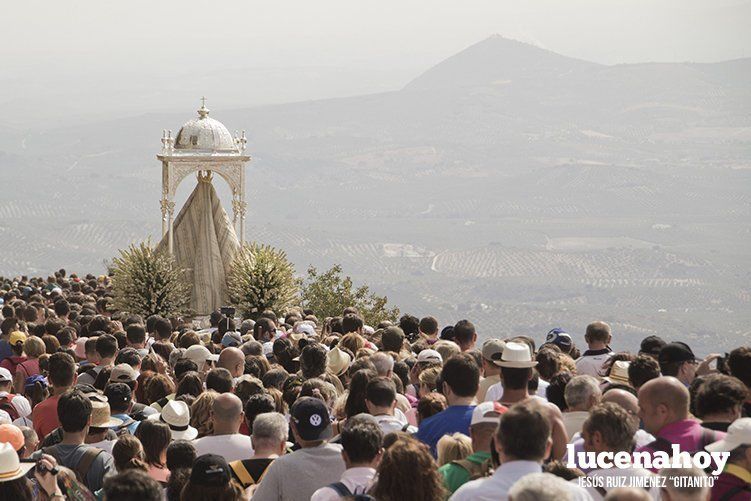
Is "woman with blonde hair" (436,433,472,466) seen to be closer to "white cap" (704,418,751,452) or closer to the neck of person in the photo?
"white cap" (704,418,751,452)

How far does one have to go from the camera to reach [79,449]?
352 inches

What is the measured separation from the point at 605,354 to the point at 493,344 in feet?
7.01

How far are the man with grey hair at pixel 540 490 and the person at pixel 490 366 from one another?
199 inches

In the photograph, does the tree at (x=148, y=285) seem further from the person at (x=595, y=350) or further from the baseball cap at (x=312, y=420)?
the baseball cap at (x=312, y=420)

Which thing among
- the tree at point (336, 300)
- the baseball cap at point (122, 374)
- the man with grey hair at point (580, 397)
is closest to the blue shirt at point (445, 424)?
the man with grey hair at point (580, 397)

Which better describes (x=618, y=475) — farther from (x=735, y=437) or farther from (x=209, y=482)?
(x=209, y=482)

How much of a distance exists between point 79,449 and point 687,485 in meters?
4.38

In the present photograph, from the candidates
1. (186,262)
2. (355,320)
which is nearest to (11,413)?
(355,320)

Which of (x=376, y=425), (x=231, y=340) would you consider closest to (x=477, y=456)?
(x=376, y=425)

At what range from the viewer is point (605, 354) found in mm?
12867

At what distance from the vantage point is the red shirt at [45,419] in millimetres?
10859

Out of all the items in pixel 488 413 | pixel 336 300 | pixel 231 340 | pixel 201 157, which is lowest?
pixel 336 300

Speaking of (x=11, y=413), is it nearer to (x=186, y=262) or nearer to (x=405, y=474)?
(x=405, y=474)

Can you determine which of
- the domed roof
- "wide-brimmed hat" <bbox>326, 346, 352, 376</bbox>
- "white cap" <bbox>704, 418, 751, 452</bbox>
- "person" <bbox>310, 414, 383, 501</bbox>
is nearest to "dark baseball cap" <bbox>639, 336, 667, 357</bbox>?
"wide-brimmed hat" <bbox>326, 346, 352, 376</bbox>
